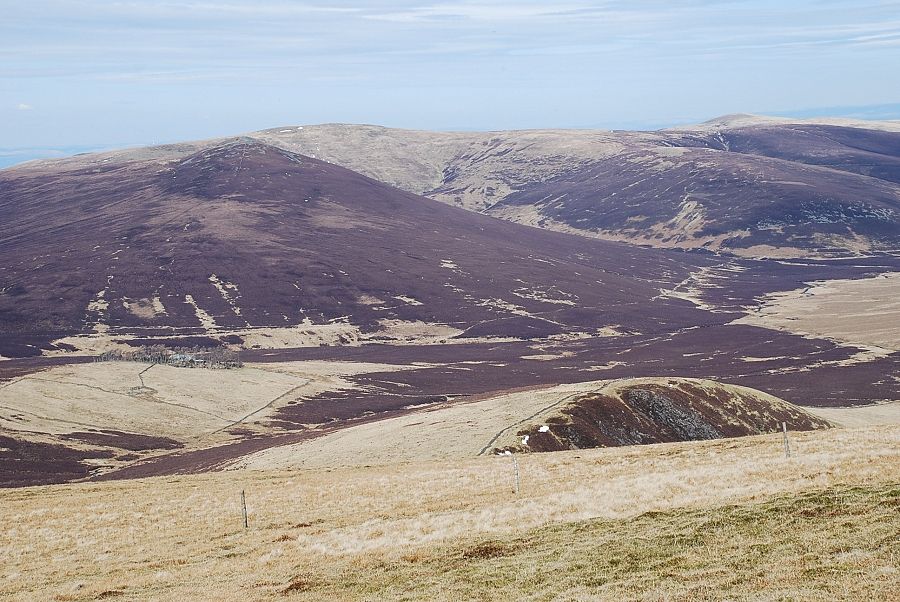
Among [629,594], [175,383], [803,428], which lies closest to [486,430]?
[803,428]

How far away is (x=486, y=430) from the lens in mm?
65938

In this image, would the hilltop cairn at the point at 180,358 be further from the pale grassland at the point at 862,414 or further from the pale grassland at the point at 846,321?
the pale grassland at the point at 846,321

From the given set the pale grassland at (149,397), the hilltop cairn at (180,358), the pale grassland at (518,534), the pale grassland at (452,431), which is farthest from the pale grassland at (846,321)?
the pale grassland at (518,534)

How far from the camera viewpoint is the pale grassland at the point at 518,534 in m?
18.5

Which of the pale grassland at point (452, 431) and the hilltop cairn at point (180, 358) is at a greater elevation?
the pale grassland at point (452, 431)

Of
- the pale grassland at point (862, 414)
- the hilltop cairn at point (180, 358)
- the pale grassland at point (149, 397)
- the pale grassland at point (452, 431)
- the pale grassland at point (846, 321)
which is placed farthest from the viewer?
the pale grassland at point (846, 321)

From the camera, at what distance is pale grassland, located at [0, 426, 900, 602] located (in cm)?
1852

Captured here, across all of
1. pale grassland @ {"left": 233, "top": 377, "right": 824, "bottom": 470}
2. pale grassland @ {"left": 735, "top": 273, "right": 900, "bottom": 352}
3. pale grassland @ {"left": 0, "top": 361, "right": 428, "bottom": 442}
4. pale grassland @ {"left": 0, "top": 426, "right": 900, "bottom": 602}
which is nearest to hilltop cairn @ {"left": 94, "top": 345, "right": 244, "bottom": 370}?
pale grassland @ {"left": 0, "top": 361, "right": 428, "bottom": 442}

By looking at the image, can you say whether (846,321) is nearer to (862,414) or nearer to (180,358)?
(862,414)

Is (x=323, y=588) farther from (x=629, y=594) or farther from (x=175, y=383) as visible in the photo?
(x=175, y=383)

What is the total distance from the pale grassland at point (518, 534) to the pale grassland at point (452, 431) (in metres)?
17.5

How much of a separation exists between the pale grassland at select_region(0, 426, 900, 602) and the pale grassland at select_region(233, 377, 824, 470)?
1755 cm

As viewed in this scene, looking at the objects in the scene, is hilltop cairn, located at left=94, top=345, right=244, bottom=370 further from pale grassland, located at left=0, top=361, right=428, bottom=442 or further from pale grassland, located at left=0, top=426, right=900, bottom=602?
pale grassland, located at left=0, top=426, right=900, bottom=602

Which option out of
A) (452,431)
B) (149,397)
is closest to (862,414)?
(452,431)
